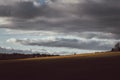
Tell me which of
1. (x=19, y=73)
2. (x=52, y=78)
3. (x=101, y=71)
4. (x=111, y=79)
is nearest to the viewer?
(x=111, y=79)

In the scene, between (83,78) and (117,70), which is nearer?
(83,78)

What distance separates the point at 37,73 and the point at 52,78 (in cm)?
310

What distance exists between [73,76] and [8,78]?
175 inches

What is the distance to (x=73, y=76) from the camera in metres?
21.9

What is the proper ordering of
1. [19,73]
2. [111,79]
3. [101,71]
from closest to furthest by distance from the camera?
[111,79] < [101,71] < [19,73]

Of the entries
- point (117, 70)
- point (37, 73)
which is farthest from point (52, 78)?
point (117, 70)

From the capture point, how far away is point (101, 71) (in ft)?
76.8

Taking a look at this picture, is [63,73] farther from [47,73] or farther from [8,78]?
[8,78]

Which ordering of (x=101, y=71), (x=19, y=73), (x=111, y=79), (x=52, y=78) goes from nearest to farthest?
(x=111, y=79)
(x=52, y=78)
(x=101, y=71)
(x=19, y=73)

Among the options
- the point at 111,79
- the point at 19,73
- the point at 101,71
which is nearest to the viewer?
the point at 111,79

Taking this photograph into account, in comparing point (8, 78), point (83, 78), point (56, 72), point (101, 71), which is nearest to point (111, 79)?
point (83, 78)

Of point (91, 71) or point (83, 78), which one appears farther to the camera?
point (91, 71)

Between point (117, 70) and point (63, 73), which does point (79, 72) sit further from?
point (117, 70)

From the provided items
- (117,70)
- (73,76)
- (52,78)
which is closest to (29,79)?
(52,78)
